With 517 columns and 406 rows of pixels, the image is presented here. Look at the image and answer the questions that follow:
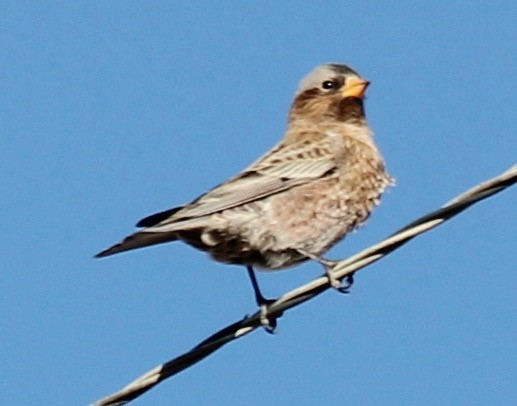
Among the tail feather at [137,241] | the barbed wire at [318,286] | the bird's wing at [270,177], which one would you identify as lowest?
the barbed wire at [318,286]

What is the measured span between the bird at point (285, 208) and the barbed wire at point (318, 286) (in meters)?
1.26

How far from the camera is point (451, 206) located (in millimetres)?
6012

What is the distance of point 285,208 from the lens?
905 centimetres

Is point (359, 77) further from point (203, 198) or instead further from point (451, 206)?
point (451, 206)

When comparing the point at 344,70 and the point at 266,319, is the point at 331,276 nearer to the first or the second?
the point at 266,319

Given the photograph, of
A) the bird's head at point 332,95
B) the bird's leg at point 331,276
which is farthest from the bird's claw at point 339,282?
the bird's head at point 332,95

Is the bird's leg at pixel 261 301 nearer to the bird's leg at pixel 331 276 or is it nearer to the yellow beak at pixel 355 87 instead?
the bird's leg at pixel 331 276

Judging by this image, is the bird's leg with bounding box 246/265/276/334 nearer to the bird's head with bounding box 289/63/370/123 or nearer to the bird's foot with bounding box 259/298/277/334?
the bird's foot with bounding box 259/298/277/334

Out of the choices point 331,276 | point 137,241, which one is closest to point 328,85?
point 137,241

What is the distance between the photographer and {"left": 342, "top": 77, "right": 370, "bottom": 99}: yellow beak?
10.3 meters

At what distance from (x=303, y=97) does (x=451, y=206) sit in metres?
4.70

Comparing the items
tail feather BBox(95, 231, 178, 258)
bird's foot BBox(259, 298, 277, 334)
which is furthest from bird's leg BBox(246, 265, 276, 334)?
tail feather BBox(95, 231, 178, 258)

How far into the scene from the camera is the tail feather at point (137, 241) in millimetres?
7898

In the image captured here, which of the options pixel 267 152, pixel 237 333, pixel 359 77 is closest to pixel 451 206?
pixel 237 333
